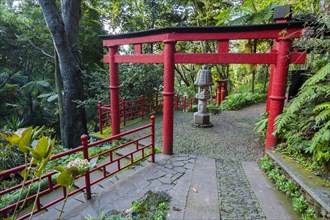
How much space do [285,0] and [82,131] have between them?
7259 millimetres

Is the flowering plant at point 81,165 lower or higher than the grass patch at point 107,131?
higher

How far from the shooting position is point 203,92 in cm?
645

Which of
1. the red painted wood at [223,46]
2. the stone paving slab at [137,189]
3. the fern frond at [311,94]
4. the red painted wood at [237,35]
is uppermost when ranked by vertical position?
the red painted wood at [237,35]

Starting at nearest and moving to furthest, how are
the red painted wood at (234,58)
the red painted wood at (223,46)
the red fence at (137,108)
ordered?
1. the red painted wood at (234,58)
2. the red painted wood at (223,46)
3. the red fence at (137,108)

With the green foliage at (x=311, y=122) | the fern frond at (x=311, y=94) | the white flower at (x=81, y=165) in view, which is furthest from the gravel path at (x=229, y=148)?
the white flower at (x=81, y=165)

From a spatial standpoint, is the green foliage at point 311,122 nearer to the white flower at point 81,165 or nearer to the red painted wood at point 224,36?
the red painted wood at point 224,36

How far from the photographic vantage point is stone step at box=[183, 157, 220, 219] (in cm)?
276

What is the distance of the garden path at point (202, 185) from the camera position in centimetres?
284

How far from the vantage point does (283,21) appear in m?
3.78

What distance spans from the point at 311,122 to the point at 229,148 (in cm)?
194

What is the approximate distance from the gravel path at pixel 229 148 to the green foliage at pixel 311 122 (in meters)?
1.04

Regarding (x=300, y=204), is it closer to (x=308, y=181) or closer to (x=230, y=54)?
(x=308, y=181)

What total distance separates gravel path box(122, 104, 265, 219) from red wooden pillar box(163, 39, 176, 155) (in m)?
0.50

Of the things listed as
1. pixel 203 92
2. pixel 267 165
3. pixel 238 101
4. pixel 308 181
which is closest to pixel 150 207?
pixel 308 181
